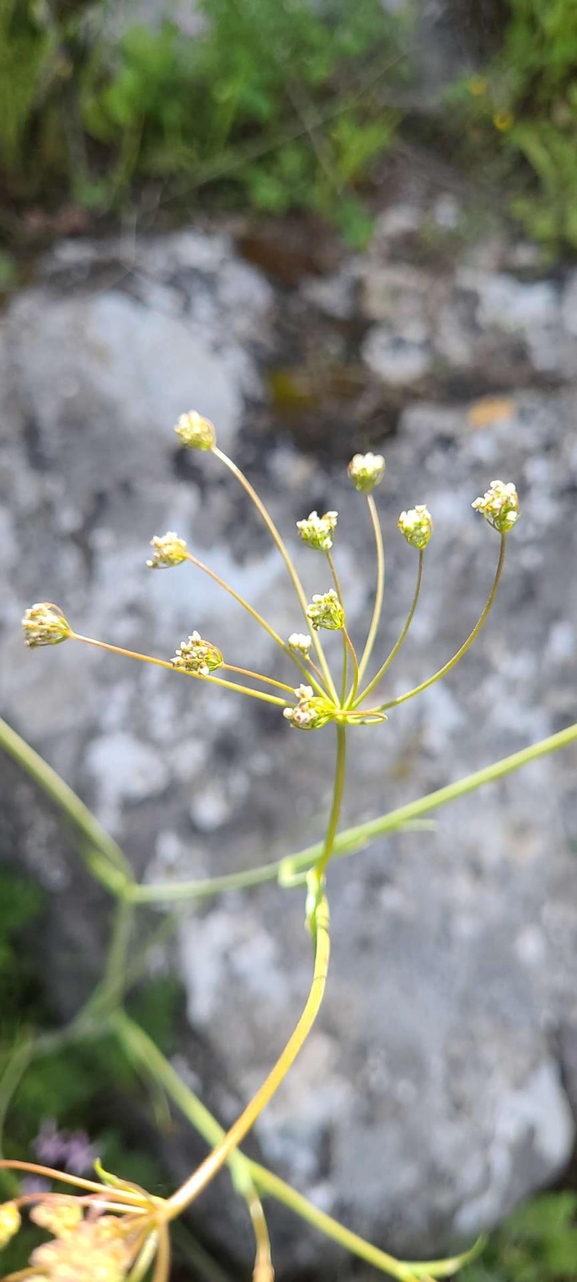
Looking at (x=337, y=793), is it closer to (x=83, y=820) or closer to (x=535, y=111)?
(x=83, y=820)

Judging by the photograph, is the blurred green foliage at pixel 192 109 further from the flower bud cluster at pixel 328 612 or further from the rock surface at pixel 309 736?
the flower bud cluster at pixel 328 612

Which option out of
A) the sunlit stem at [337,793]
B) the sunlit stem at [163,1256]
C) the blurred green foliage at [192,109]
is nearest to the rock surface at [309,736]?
the blurred green foliage at [192,109]

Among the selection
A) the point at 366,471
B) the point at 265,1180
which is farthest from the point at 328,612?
the point at 265,1180

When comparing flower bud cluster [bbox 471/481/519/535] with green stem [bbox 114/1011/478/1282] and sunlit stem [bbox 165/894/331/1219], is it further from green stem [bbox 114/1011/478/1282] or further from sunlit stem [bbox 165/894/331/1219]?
green stem [bbox 114/1011/478/1282]

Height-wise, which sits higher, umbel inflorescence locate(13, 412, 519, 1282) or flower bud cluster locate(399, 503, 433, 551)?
flower bud cluster locate(399, 503, 433, 551)

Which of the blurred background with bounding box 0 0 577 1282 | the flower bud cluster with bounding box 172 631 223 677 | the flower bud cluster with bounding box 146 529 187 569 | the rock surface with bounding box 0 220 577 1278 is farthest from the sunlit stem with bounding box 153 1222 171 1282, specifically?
the rock surface with bounding box 0 220 577 1278
